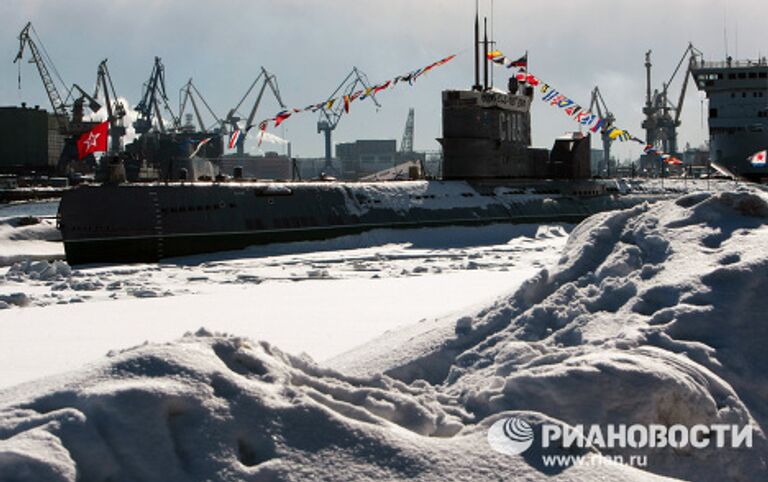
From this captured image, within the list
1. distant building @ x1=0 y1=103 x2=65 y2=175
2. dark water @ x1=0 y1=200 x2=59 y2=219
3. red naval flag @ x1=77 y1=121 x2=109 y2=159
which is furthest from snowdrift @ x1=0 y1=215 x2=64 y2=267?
distant building @ x1=0 y1=103 x2=65 y2=175

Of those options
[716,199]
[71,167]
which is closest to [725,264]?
[716,199]

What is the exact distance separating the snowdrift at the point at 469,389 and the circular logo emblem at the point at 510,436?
77 mm

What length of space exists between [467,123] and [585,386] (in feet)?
86.7

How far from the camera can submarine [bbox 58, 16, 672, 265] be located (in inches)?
954

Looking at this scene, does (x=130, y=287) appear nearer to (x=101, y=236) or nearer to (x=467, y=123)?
(x=101, y=236)

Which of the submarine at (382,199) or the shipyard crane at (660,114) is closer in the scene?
the submarine at (382,199)

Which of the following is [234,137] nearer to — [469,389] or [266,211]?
[266,211]

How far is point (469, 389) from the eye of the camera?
21.4 ft

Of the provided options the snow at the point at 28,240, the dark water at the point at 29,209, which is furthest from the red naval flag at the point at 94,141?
the dark water at the point at 29,209

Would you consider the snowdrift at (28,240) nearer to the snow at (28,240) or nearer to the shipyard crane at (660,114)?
the snow at (28,240)

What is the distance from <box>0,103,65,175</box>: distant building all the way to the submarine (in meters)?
77.2

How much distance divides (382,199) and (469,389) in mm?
24085

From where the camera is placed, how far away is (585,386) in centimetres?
579

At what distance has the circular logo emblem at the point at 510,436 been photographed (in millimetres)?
5074
